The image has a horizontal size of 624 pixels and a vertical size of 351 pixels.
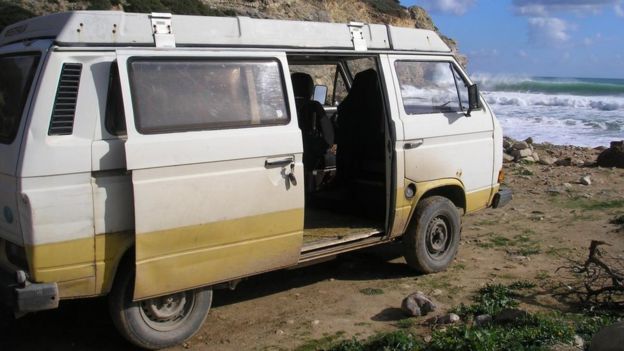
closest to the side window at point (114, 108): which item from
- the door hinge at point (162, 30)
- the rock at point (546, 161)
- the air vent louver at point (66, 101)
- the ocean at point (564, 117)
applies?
the air vent louver at point (66, 101)

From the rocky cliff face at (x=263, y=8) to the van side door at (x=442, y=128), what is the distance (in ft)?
70.8

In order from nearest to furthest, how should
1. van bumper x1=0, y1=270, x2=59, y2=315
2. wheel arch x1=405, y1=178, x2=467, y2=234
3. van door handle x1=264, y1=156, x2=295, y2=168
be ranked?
van bumper x1=0, y1=270, x2=59, y2=315, van door handle x1=264, y1=156, x2=295, y2=168, wheel arch x1=405, y1=178, x2=467, y2=234

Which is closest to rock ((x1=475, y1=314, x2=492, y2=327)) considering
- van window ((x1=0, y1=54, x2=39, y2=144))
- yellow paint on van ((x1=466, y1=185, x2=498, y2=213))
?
yellow paint on van ((x1=466, y1=185, x2=498, y2=213))

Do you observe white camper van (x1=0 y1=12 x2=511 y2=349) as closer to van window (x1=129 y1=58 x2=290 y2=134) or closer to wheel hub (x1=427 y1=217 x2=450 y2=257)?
van window (x1=129 y1=58 x2=290 y2=134)

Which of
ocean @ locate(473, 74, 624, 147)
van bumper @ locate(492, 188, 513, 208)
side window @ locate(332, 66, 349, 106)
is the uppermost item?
side window @ locate(332, 66, 349, 106)

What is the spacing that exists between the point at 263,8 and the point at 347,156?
122 feet

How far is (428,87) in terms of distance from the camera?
21.4 ft

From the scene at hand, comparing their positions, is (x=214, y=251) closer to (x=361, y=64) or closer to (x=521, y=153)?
(x=361, y=64)

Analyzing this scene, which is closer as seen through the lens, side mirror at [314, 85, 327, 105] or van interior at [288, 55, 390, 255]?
van interior at [288, 55, 390, 255]

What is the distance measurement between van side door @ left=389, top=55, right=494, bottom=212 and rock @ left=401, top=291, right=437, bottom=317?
1.17 metres

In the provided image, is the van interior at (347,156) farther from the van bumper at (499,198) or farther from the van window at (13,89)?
the van window at (13,89)

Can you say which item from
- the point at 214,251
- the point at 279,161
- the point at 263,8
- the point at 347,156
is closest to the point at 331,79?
the point at 347,156

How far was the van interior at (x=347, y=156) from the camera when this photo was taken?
6309mm

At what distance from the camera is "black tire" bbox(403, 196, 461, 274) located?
249 inches
